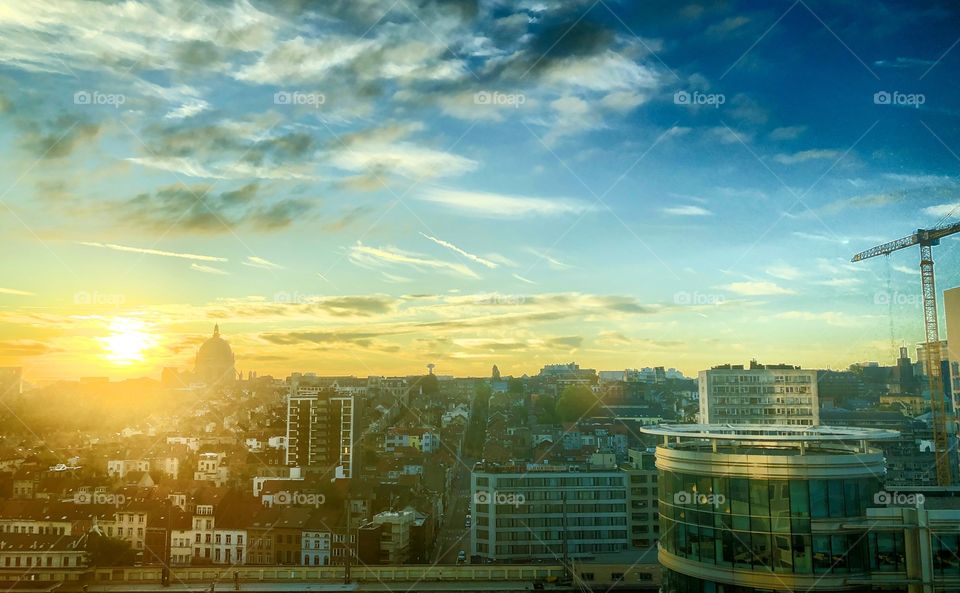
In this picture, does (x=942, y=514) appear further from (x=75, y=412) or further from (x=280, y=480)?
(x=75, y=412)

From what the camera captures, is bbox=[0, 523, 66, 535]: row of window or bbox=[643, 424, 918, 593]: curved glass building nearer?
bbox=[643, 424, 918, 593]: curved glass building

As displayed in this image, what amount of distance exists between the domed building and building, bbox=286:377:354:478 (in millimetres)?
39229

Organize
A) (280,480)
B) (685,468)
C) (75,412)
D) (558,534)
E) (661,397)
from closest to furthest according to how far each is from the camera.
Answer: (685,468) → (558,534) → (280,480) → (75,412) → (661,397)

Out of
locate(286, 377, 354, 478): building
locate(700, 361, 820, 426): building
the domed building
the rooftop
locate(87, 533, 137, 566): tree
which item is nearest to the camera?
the rooftop

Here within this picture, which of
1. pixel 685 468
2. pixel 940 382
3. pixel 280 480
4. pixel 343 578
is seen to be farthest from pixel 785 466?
pixel 940 382

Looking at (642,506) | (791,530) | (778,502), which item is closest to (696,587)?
(791,530)

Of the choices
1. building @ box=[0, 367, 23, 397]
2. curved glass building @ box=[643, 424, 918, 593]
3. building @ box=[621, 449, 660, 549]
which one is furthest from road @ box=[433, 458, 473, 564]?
building @ box=[0, 367, 23, 397]

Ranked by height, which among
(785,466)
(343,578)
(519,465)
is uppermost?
(785,466)

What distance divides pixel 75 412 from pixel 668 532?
1733 inches

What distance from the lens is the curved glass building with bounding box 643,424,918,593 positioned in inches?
340

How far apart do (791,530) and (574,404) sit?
45615mm

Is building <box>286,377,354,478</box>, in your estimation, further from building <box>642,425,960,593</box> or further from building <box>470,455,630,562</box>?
building <box>642,425,960,593</box>

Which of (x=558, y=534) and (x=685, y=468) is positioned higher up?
(x=685, y=468)

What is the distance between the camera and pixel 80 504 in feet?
86.4
